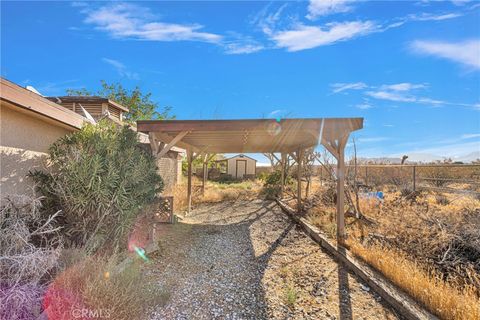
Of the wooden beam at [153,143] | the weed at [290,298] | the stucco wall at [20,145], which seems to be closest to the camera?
the weed at [290,298]

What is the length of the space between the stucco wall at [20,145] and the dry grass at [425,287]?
5185 mm

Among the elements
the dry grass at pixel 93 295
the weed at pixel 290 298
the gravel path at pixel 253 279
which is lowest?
the gravel path at pixel 253 279

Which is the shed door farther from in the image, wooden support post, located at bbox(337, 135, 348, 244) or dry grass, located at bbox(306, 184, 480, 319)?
wooden support post, located at bbox(337, 135, 348, 244)

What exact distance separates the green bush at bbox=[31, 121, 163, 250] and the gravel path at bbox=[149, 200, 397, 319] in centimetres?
100

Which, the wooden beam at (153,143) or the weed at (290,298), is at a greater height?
the wooden beam at (153,143)

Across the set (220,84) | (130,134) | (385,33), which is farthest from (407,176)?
(130,134)

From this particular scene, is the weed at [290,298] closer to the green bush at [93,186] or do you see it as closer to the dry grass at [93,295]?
the dry grass at [93,295]

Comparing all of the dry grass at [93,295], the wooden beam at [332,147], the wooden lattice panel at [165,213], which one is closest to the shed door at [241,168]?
the wooden lattice panel at [165,213]

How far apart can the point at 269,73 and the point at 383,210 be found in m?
6.84

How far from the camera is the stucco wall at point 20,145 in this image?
3119 millimetres

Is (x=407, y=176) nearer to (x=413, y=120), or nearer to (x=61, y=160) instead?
(x=413, y=120)

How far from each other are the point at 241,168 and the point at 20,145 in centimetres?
2135

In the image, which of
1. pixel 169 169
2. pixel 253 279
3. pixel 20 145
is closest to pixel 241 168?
pixel 169 169

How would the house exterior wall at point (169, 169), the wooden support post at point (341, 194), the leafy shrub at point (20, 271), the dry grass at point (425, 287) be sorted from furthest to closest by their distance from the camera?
the house exterior wall at point (169, 169)
the wooden support post at point (341, 194)
the dry grass at point (425, 287)
the leafy shrub at point (20, 271)
